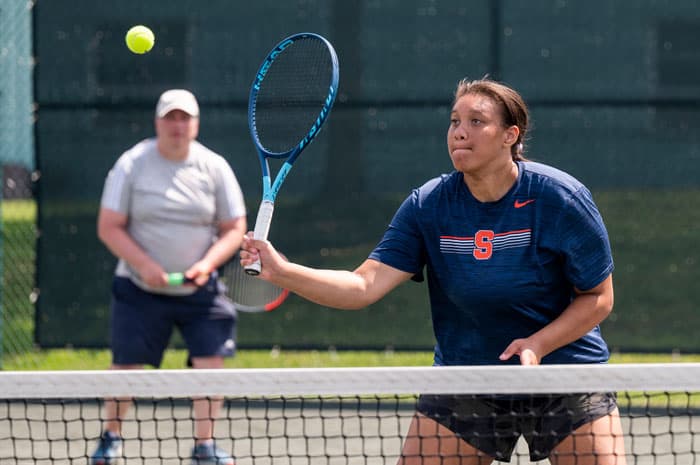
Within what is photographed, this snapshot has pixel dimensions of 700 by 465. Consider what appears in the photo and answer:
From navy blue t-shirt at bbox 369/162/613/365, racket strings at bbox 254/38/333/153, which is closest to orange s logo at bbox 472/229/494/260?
navy blue t-shirt at bbox 369/162/613/365

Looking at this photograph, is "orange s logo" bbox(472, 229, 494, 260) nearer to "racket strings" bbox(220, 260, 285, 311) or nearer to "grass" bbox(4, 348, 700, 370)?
"racket strings" bbox(220, 260, 285, 311)

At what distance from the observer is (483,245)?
3.30 m

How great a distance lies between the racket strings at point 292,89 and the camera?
467 centimetres

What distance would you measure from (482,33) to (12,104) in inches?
123

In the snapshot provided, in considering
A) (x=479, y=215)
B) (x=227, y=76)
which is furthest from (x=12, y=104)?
(x=479, y=215)

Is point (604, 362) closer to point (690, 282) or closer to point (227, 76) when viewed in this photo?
point (690, 282)

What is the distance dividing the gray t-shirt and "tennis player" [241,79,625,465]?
2.29m

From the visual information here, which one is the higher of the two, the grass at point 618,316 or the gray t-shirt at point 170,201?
the gray t-shirt at point 170,201

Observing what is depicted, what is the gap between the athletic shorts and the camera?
326 centimetres

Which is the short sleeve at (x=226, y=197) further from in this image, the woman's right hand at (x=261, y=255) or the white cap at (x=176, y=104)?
the woman's right hand at (x=261, y=255)

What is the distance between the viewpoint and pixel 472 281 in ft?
10.8

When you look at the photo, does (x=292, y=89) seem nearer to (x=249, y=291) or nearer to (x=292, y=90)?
(x=292, y=90)

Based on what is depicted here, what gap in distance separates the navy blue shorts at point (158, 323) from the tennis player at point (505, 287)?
227 centimetres

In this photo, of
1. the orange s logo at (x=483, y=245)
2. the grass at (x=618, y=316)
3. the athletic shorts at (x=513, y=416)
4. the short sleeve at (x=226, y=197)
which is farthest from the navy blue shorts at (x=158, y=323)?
the orange s logo at (x=483, y=245)
